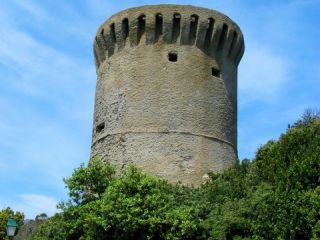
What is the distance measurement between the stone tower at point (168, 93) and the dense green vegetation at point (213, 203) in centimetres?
205

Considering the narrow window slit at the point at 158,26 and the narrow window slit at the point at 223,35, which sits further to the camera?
the narrow window slit at the point at 223,35

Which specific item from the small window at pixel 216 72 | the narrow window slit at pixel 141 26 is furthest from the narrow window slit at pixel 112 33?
the small window at pixel 216 72

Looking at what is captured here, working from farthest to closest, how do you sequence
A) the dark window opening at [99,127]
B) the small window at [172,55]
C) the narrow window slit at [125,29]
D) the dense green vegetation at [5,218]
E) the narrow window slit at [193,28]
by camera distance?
the dense green vegetation at [5,218], the narrow window slit at [125,29], the dark window opening at [99,127], the narrow window slit at [193,28], the small window at [172,55]

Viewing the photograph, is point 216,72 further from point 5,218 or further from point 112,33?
point 5,218

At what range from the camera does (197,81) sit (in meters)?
18.8

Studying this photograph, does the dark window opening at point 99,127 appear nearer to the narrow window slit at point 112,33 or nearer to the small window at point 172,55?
the narrow window slit at point 112,33

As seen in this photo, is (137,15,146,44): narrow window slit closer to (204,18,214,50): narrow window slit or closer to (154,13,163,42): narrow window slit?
(154,13,163,42): narrow window slit

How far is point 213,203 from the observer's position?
15469mm

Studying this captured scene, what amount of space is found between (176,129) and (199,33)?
3.21 m

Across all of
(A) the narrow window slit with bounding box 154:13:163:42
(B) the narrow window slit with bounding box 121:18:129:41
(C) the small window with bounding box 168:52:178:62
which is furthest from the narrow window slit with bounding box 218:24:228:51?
(B) the narrow window slit with bounding box 121:18:129:41

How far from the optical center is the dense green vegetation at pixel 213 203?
12.6 m

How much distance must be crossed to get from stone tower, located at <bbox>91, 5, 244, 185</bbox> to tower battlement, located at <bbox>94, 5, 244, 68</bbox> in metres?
0.03

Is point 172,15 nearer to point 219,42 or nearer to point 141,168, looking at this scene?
point 219,42

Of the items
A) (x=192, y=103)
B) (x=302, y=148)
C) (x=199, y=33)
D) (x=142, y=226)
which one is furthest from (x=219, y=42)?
(x=142, y=226)
